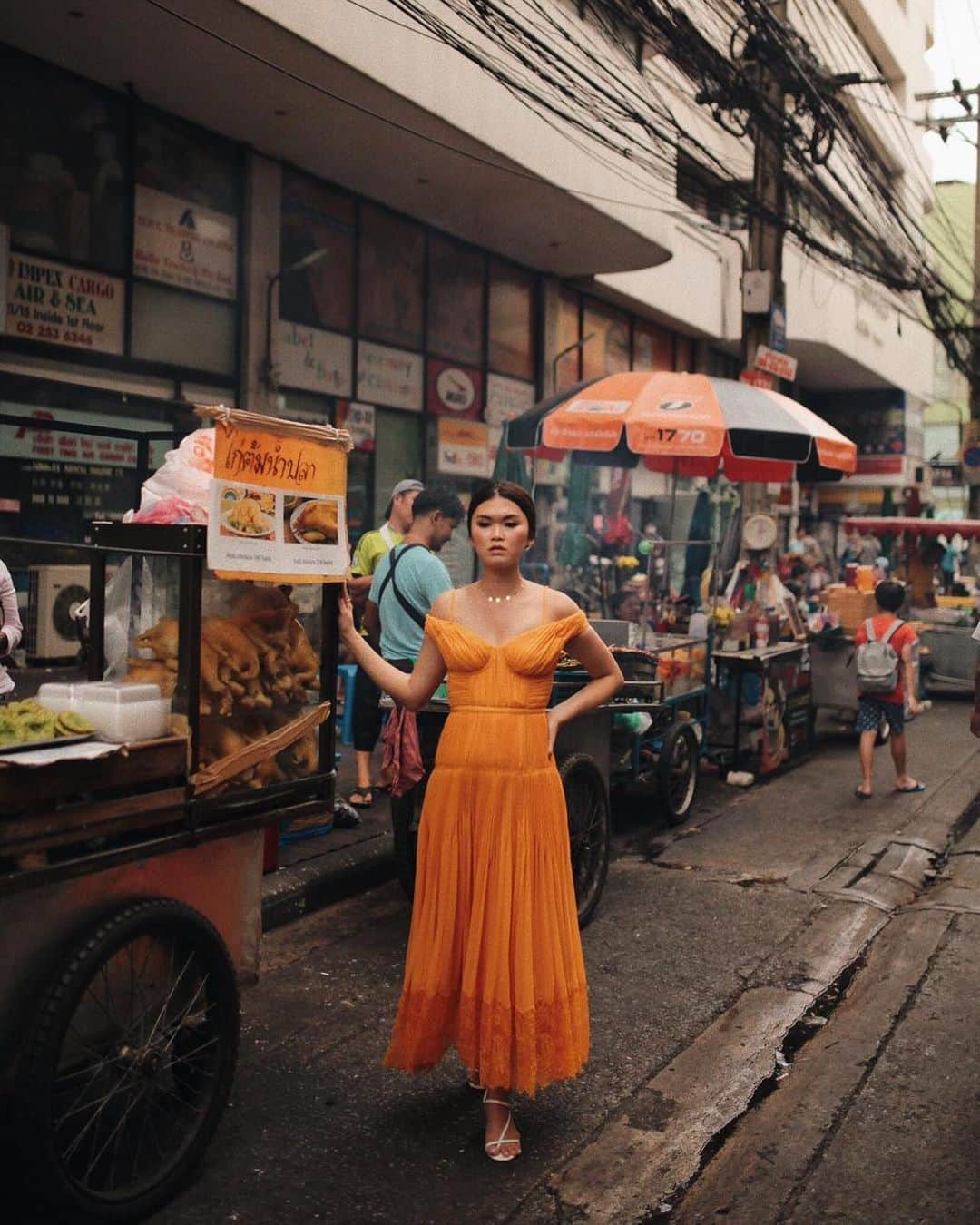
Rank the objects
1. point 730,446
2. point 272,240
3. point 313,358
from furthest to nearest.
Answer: point 313,358
point 272,240
point 730,446

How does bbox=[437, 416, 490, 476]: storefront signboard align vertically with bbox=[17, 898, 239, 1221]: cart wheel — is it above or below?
above

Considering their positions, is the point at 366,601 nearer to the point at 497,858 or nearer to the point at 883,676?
the point at 883,676

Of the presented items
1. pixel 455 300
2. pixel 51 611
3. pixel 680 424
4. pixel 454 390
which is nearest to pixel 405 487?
pixel 680 424

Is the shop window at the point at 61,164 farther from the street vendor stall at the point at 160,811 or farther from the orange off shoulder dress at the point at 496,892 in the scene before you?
Result: the orange off shoulder dress at the point at 496,892

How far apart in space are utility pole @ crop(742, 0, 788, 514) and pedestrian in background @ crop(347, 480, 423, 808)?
539 centimetres

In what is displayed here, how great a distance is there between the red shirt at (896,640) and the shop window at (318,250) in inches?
271

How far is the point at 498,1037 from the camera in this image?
337cm

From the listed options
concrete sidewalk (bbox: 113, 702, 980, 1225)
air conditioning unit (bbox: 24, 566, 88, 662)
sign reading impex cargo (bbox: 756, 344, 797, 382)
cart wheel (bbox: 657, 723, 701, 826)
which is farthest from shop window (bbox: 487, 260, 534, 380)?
concrete sidewalk (bbox: 113, 702, 980, 1225)

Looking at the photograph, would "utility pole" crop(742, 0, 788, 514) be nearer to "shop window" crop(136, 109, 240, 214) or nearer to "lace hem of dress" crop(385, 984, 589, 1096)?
"shop window" crop(136, 109, 240, 214)

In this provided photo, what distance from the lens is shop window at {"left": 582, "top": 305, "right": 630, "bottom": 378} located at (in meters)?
18.7

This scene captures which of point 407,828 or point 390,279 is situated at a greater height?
point 390,279

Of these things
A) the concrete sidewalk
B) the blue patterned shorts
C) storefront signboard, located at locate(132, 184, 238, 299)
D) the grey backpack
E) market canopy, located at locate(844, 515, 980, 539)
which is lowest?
the concrete sidewalk

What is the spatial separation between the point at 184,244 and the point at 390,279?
3.39 meters

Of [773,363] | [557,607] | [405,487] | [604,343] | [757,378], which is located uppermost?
[604,343]
